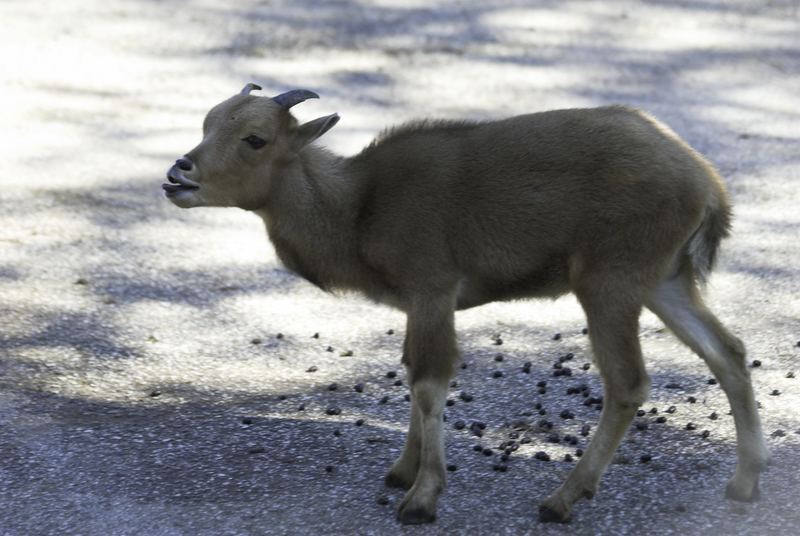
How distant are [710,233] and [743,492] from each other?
956 mm

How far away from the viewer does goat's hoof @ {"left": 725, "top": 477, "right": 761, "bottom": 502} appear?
5004 millimetres

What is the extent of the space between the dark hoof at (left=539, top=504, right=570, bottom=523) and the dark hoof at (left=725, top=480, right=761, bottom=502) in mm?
641

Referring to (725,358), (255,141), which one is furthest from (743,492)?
(255,141)

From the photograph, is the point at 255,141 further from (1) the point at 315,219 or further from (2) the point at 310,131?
(1) the point at 315,219

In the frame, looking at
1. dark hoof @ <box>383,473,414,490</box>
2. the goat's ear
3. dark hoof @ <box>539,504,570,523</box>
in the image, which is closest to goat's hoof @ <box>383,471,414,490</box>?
dark hoof @ <box>383,473,414,490</box>

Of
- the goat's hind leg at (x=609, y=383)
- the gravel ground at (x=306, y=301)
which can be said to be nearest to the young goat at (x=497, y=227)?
the goat's hind leg at (x=609, y=383)

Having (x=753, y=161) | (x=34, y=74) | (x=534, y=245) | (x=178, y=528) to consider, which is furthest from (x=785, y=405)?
(x=34, y=74)

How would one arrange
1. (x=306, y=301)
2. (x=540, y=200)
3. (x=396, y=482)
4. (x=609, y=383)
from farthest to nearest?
(x=306, y=301) → (x=396, y=482) → (x=540, y=200) → (x=609, y=383)

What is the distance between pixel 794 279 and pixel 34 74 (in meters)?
6.62

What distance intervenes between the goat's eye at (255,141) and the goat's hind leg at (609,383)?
1.32m

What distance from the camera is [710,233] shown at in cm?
499

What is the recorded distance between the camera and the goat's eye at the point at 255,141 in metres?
5.12

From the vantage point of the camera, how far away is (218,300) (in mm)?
7438

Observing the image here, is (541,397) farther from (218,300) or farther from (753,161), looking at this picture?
(753,161)
